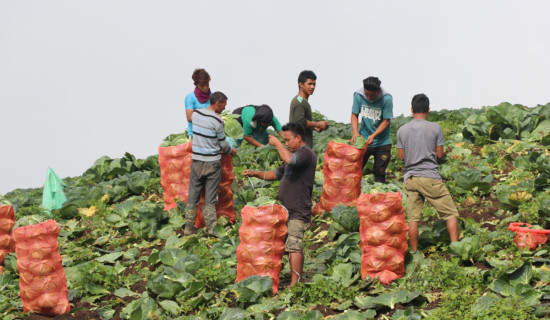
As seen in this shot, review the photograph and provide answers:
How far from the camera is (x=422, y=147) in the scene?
23.9 feet

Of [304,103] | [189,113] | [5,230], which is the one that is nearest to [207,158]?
[189,113]

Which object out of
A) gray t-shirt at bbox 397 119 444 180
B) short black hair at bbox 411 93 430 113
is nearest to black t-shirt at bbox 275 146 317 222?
gray t-shirt at bbox 397 119 444 180

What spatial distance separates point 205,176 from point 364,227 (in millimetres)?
2674

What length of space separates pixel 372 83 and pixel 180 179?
10.3 feet

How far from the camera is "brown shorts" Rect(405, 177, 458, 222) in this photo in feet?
23.9

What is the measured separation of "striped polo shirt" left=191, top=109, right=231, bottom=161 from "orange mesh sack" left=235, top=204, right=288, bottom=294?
1978 millimetres

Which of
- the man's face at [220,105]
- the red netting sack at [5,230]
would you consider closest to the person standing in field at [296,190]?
the man's face at [220,105]

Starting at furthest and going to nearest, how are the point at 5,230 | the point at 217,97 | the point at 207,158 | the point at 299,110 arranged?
the point at 299,110 < the point at 5,230 < the point at 207,158 < the point at 217,97

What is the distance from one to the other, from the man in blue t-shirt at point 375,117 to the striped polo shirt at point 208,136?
181 cm

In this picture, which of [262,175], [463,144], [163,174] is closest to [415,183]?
[262,175]

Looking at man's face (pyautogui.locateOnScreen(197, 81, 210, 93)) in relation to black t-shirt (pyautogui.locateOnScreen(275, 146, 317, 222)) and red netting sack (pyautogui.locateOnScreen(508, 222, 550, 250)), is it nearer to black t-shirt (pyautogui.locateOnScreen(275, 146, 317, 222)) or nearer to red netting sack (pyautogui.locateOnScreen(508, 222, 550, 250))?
black t-shirt (pyautogui.locateOnScreen(275, 146, 317, 222))

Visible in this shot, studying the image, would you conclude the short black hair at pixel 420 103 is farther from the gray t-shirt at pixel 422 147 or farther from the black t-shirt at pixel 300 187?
the black t-shirt at pixel 300 187

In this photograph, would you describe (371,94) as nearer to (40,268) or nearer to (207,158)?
(207,158)

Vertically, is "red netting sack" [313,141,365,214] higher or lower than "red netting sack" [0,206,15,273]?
higher
